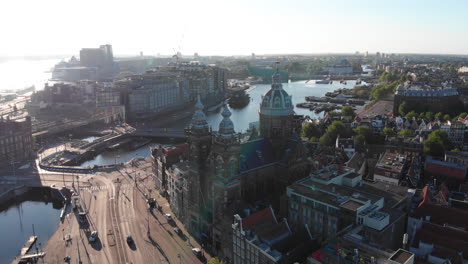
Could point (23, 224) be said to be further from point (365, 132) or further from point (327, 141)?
point (365, 132)

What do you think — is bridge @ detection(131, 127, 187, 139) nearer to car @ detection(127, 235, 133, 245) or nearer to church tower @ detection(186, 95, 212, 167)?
church tower @ detection(186, 95, 212, 167)

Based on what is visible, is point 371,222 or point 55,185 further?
point 55,185

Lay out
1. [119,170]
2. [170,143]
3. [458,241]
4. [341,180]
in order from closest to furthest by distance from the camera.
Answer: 1. [458,241]
2. [341,180]
3. [119,170]
4. [170,143]

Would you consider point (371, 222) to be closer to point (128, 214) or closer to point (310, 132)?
point (128, 214)

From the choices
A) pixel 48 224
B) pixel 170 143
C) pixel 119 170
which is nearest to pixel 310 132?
pixel 170 143

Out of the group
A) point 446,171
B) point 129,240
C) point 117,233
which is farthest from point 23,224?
point 446,171
